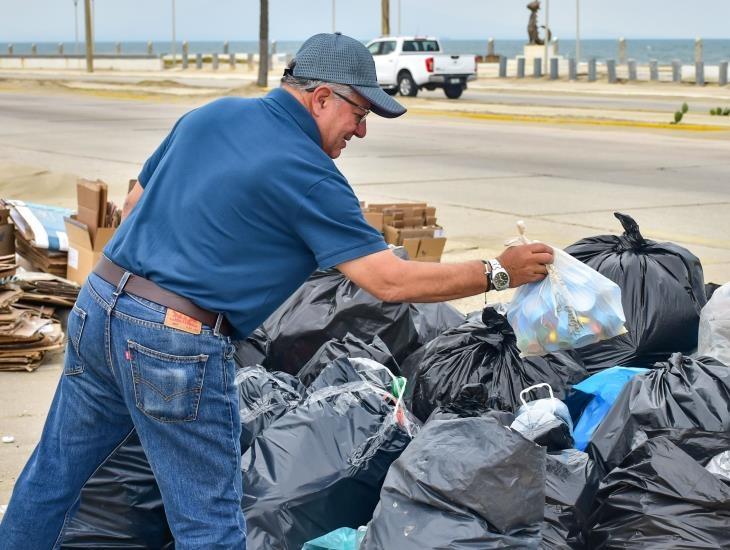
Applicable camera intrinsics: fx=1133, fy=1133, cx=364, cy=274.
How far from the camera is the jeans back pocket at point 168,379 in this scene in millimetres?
2457

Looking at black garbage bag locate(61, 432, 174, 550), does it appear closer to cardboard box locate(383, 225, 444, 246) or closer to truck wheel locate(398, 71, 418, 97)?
cardboard box locate(383, 225, 444, 246)

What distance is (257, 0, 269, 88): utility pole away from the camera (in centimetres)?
3309

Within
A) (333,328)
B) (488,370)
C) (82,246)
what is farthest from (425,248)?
(488,370)

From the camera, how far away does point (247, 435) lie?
3.58m

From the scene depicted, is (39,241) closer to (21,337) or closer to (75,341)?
(21,337)

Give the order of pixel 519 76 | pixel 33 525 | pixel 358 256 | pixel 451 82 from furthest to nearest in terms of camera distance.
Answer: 1. pixel 519 76
2. pixel 451 82
3. pixel 33 525
4. pixel 358 256

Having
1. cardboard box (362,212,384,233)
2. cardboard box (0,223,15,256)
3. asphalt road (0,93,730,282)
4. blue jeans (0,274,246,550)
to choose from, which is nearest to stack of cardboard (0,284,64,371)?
cardboard box (0,223,15,256)

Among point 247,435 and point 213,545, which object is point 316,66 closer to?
point 213,545

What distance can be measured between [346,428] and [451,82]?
26.4m

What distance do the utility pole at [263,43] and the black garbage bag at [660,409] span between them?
1184 inches

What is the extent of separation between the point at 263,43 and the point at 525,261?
106 feet

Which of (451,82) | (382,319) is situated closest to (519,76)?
(451,82)

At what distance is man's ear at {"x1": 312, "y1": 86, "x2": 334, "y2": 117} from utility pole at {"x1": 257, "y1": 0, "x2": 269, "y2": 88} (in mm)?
30699

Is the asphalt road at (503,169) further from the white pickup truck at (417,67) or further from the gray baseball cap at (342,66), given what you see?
the white pickup truck at (417,67)
